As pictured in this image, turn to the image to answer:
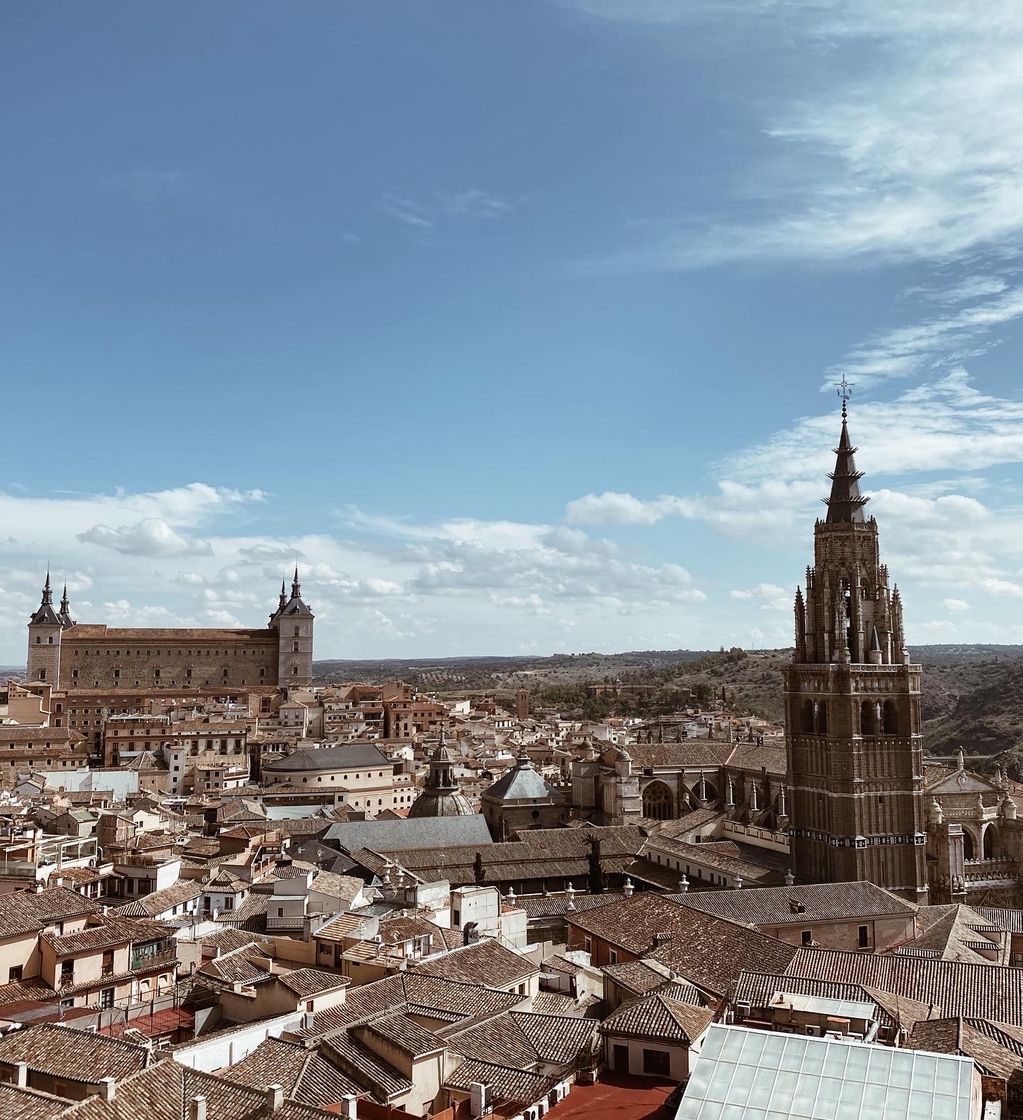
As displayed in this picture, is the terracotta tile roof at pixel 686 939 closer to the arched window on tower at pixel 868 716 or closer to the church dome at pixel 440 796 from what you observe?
the arched window on tower at pixel 868 716

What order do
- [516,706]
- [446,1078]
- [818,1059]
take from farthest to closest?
[516,706] < [446,1078] < [818,1059]

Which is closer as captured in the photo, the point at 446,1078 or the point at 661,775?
the point at 446,1078

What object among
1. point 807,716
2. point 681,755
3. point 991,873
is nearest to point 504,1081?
point 807,716

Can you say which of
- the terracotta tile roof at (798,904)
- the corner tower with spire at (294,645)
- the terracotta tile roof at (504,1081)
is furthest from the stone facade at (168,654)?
the terracotta tile roof at (504,1081)

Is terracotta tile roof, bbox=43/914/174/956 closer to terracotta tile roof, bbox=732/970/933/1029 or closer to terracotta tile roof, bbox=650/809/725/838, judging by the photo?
terracotta tile roof, bbox=732/970/933/1029

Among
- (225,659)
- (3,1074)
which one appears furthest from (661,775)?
(225,659)

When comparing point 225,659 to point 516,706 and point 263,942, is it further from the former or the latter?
point 263,942
